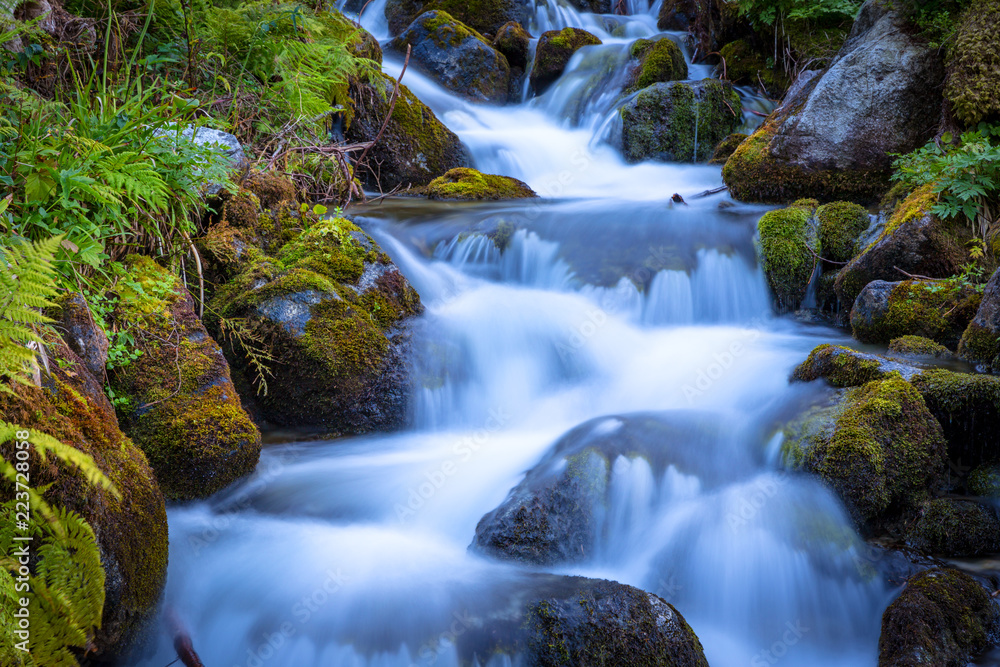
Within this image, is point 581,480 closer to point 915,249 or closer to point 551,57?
point 915,249

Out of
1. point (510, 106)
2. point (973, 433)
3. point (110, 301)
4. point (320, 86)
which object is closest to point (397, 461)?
point (110, 301)

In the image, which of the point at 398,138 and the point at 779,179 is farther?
the point at 398,138

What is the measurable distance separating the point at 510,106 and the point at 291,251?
9204 millimetres

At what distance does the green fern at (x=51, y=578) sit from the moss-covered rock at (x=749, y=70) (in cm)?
1154

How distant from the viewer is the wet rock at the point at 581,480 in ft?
10.8

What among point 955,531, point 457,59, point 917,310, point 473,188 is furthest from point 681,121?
point 955,531

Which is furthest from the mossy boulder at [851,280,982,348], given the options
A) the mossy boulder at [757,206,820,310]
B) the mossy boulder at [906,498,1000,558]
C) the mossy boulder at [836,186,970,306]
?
the mossy boulder at [906,498,1000,558]

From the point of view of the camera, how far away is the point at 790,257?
617 centimetres

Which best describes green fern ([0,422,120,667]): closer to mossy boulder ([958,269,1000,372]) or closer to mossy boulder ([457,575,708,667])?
mossy boulder ([457,575,708,667])

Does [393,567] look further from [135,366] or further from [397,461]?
[135,366]

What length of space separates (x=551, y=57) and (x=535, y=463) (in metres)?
11.2

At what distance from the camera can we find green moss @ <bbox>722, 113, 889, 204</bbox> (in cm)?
696

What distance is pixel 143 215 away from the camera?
11.9ft

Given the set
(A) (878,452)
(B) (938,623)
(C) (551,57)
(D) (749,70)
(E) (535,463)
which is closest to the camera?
(B) (938,623)
